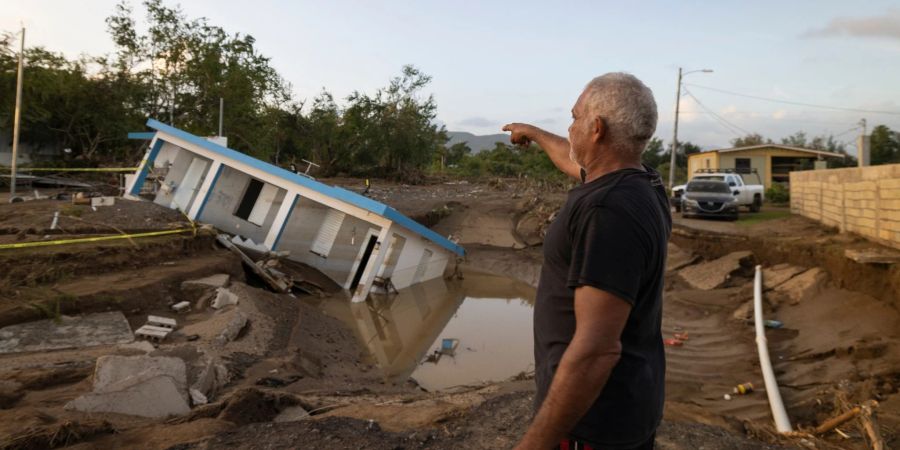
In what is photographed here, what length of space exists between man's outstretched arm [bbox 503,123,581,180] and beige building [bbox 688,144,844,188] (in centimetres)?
3121

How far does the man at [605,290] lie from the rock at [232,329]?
273 inches

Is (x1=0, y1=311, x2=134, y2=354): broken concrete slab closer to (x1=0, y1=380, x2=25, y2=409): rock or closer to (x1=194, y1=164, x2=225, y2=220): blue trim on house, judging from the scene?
(x1=0, y1=380, x2=25, y2=409): rock

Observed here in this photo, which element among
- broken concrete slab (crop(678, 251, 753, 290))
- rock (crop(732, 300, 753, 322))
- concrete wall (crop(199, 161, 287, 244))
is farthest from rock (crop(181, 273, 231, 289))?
broken concrete slab (crop(678, 251, 753, 290))

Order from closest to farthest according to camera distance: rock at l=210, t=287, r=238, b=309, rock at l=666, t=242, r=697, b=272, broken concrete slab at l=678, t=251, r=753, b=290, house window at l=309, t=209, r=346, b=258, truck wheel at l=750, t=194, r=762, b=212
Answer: rock at l=210, t=287, r=238, b=309
broken concrete slab at l=678, t=251, r=753, b=290
rock at l=666, t=242, r=697, b=272
house window at l=309, t=209, r=346, b=258
truck wheel at l=750, t=194, r=762, b=212

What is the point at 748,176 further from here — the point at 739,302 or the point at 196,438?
the point at 196,438

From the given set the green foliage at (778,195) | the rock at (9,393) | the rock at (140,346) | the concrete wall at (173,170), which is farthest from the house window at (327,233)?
the green foliage at (778,195)

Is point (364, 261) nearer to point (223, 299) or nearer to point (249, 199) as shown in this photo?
point (249, 199)

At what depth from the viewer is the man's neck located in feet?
6.38

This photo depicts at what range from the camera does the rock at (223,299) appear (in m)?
9.64

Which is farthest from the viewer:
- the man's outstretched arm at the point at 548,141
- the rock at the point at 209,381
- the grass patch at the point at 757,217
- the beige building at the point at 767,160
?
the beige building at the point at 767,160

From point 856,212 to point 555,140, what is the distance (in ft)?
37.1

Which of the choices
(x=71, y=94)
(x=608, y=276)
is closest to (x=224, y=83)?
(x=71, y=94)

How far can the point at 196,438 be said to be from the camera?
4047mm

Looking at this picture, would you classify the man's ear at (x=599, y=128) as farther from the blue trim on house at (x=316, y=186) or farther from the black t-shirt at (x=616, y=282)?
the blue trim on house at (x=316, y=186)
